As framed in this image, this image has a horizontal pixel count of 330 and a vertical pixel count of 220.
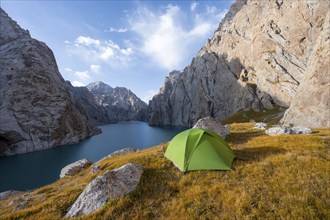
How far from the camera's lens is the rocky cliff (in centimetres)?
4947

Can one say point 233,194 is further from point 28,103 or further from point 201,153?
point 28,103

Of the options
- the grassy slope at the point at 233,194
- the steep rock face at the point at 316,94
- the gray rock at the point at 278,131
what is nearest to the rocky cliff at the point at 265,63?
the steep rock face at the point at 316,94

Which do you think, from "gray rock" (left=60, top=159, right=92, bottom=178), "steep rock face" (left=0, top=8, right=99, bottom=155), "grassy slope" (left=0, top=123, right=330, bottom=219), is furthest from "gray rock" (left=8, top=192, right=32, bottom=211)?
"steep rock face" (left=0, top=8, right=99, bottom=155)

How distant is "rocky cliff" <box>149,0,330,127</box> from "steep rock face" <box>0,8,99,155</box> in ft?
348

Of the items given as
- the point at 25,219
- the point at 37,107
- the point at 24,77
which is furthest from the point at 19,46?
the point at 25,219

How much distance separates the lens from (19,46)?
4628 inches

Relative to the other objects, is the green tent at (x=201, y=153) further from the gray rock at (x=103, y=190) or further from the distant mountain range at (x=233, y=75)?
the distant mountain range at (x=233, y=75)

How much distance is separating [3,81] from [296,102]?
442 ft

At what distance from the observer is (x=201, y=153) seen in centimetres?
1343

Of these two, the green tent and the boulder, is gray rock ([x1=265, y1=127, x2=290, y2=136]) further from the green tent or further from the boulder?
the green tent

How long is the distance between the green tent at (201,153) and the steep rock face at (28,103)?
109 meters

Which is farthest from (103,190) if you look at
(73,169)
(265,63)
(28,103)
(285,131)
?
(28,103)

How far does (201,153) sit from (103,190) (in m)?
6.93

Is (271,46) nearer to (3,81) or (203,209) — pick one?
(203,209)
